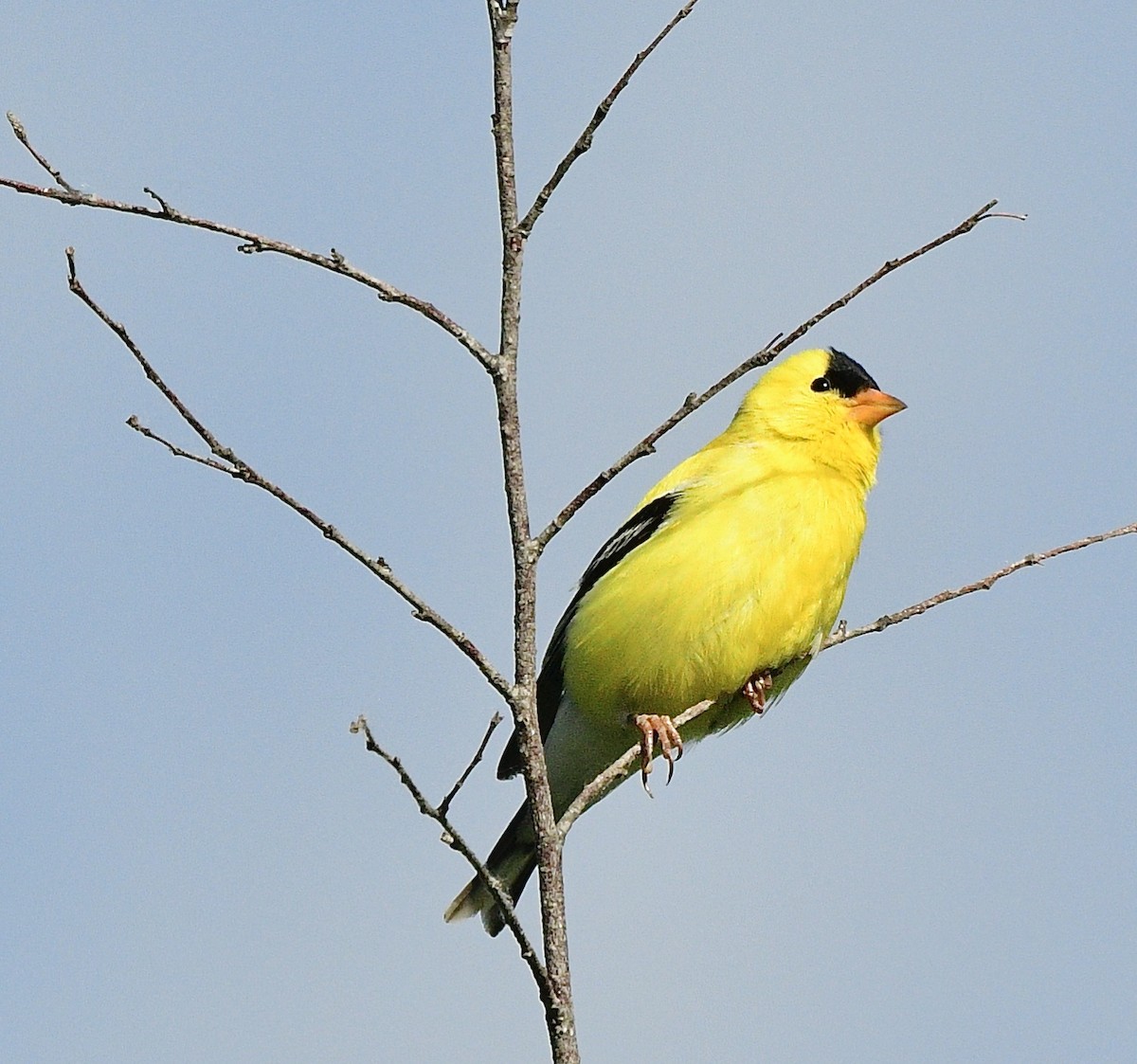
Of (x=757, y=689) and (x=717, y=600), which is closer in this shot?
(x=717, y=600)

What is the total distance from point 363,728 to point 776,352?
46.3 inches

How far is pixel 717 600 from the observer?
5367mm

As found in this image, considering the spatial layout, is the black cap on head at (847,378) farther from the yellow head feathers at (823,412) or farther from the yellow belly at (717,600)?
the yellow belly at (717,600)

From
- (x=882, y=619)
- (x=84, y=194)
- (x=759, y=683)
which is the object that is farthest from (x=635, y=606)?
(x=84, y=194)

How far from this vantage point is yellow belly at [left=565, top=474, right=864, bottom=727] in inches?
212

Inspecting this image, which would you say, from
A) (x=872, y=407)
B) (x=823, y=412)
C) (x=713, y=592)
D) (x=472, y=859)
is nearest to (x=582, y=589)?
(x=713, y=592)

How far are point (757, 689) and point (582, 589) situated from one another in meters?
0.87

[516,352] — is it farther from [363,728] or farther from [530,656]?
[363,728]

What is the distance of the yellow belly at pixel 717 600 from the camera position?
5379 mm

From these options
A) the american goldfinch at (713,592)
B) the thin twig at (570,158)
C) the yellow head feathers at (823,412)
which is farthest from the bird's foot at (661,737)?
the thin twig at (570,158)

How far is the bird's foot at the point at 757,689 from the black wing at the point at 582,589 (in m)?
0.68

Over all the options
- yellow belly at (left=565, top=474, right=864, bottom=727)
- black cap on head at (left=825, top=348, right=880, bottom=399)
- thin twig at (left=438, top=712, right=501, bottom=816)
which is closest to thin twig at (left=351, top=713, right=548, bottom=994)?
thin twig at (left=438, top=712, right=501, bottom=816)

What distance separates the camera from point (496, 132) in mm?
3111

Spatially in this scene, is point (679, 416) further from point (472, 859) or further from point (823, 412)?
point (823, 412)
